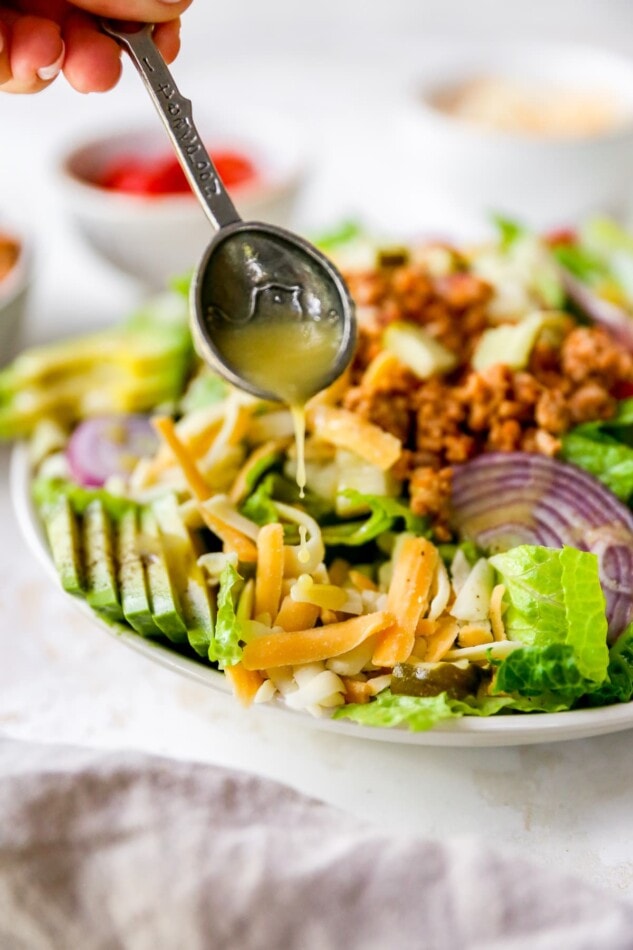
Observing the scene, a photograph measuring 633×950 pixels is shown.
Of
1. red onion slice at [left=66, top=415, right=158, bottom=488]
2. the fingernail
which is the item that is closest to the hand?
the fingernail

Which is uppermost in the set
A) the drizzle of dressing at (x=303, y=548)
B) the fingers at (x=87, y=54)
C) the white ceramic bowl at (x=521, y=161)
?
the fingers at (x=87, y=54)

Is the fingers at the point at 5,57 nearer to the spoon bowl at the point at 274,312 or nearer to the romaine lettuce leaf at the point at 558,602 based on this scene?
the spoon bowl at the point at 274,312

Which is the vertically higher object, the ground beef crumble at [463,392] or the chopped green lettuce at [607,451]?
the ground beef crumble at [463,392]

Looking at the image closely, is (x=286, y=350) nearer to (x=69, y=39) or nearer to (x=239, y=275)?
(x=239, y=275)

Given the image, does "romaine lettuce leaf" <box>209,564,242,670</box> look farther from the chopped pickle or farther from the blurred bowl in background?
the blurred bowl in background

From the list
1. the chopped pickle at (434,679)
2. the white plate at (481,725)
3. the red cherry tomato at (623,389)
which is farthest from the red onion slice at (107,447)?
the red cherry tomato at (623,389)

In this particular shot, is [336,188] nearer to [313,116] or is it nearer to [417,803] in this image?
[313,116]

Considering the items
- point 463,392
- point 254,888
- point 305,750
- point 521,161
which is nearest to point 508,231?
point 521,161
